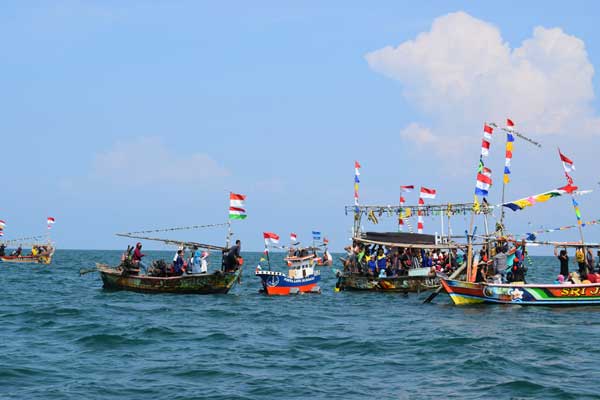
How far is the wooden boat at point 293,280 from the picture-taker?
3466 centimetres

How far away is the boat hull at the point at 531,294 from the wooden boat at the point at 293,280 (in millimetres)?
9976

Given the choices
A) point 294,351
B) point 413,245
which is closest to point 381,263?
point 413,245

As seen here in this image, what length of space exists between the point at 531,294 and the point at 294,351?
37.6 ft

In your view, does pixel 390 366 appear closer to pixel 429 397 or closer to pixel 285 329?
pixel 429 397

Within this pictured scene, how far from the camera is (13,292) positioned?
119 ft

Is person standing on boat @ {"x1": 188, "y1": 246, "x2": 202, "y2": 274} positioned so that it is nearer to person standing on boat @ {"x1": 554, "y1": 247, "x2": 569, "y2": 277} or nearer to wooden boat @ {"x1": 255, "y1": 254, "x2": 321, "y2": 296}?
wooden boat @ {"x1": 255, "y1": 254, "x2": 321, "y2": 296}

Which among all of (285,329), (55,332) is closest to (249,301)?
(285,329)

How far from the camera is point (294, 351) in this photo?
18.3 metres

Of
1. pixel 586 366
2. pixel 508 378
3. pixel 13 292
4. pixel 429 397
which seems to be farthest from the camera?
pixel 13 292

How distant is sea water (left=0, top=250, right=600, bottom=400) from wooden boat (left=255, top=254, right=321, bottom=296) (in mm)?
4597

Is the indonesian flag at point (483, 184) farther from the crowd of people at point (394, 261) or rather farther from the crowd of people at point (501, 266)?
the crowd of people at point (394, 261)

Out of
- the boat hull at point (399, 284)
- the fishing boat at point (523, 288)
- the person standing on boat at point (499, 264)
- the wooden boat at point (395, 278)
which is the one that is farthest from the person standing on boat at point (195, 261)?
the person standing on boat at point (499, 264)

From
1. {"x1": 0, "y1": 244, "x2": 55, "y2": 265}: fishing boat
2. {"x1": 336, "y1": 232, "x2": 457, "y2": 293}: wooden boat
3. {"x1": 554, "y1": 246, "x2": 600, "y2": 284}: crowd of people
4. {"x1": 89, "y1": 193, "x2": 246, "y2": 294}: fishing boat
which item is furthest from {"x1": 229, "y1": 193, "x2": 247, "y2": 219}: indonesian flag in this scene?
{"x1": 0, "y1": 244, "x2": 55, "y2": 265}: fishing boat

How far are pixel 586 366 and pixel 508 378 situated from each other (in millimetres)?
2328
